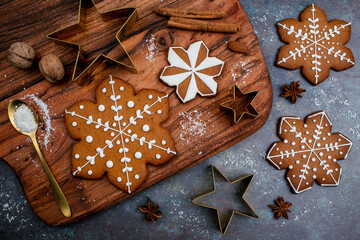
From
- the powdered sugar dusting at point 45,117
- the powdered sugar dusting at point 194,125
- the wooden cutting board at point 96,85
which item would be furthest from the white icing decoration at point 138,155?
the powdered sugar dusting at point 45,117

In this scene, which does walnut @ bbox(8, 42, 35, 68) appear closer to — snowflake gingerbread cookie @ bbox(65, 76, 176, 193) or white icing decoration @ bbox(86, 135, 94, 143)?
snowflake gingerbread cookie @ bbox(65, 76, 176, 193)

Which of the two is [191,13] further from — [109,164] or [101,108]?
[109,164]

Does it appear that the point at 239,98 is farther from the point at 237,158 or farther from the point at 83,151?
the point at 83,151

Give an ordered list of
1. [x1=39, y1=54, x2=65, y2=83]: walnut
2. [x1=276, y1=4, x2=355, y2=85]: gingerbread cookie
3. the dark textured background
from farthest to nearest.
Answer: [x1=276, y1=4, x2=355, y2=85]: gingerbread cookie, the dark textured background, [x1=39, y1=54, x2=65, y2=83]: walnut

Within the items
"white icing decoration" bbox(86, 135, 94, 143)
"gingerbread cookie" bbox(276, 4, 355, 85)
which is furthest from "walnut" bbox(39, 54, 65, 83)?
"gingerbread cookie" bbox(276, 4, 355, 85)

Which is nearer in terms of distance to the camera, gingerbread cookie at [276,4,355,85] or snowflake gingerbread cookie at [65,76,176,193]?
snowflake gingerbread cookie at [65,76,176,193]

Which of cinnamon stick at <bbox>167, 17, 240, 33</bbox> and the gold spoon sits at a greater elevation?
cinnamon stick at <bbox>167, 17, 240, 33</bbox>

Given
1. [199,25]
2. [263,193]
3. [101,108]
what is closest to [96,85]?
[101,108]

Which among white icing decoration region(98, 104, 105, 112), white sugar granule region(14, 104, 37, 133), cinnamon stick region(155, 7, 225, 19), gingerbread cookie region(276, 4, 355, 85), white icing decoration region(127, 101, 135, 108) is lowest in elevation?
gingerbread cookie region(276, 4, 355, 85)
